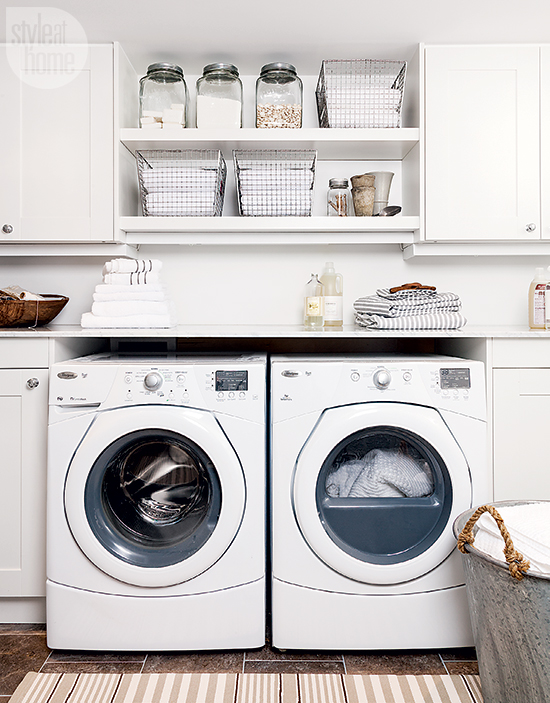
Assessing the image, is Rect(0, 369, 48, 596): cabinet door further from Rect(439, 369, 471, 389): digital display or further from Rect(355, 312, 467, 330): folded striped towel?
Rect(439, 369, 471, 389): digital display

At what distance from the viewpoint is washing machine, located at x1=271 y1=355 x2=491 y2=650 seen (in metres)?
1.65

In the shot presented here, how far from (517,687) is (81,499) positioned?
1288 millimetres

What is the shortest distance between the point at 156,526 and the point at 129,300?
0.80 metres

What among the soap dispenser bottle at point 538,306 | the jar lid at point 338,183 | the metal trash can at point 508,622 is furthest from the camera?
the jar lid at point 338,183

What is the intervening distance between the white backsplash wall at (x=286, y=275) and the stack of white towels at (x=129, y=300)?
498 millimetres

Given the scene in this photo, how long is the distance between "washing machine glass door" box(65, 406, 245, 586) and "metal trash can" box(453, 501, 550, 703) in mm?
705

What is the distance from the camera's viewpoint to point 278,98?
217 centimetres

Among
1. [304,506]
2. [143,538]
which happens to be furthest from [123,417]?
[304,506]

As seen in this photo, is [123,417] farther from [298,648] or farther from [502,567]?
[502,567]

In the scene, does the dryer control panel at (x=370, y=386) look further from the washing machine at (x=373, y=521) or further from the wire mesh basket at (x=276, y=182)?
the wire mesh basket at (x=276, y=182)

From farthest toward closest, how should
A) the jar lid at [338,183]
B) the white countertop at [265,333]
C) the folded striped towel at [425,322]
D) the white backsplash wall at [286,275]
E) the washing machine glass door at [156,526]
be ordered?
the white backsplash wall at [286,275]
the jar lid at [338,183]
the folded striped towel at [425,322]
the white countertop at [265,333]
the washing machine glass door at [156,526]

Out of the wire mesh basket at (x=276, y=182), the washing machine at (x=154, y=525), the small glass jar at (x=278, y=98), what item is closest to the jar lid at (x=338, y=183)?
the wire mesh basket at (x=276, y=182)

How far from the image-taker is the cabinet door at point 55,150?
6.76 feet

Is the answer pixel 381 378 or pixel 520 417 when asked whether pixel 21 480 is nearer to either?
pixel 381 378
